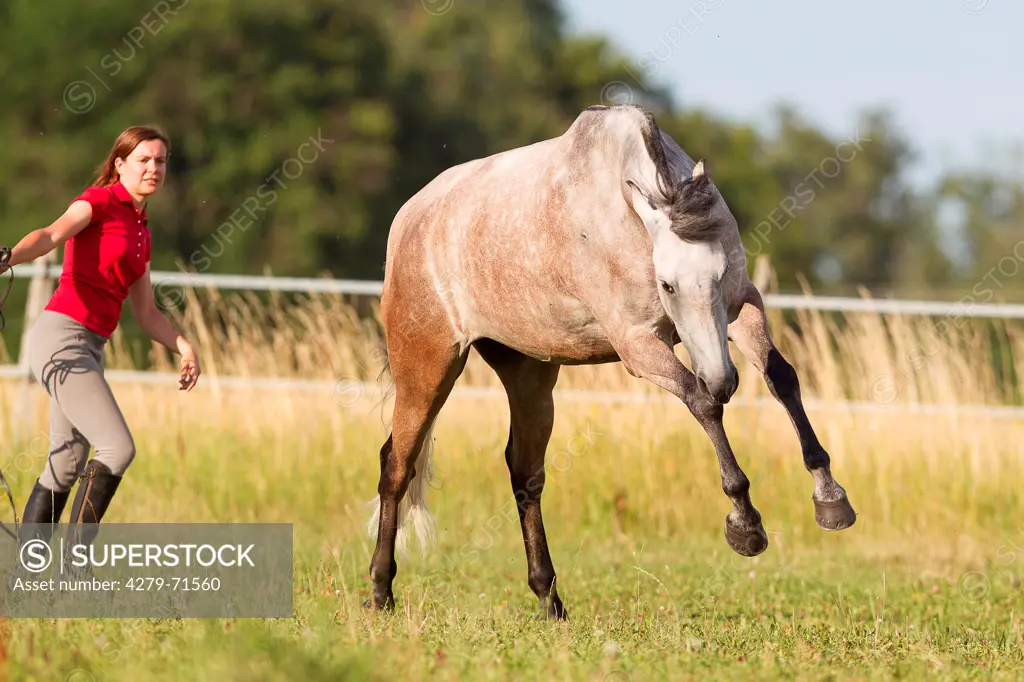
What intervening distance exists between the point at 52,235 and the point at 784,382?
2.88m

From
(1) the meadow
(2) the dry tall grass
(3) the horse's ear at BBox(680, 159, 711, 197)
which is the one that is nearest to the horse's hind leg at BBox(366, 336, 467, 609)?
(1) the meadow

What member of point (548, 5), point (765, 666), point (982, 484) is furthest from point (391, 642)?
point (548, 5)

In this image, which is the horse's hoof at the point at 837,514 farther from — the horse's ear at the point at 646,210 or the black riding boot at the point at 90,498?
the black riding boot at the point at 90,498

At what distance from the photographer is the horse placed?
465 cm

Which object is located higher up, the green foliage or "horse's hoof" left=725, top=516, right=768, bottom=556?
"horse's hoof" left=725, top=516, right=768, bottom=556

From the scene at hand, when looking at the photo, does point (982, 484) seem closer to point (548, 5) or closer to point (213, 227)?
point (213, 227)

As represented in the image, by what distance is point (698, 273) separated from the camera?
4574mm

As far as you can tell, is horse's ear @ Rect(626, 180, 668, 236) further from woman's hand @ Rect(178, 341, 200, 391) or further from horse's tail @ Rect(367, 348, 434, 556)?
horse's tail @ Rect(367, 348, 434, 556)

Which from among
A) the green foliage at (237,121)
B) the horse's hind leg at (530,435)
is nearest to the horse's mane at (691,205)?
the horse's hind leg at (530,435)

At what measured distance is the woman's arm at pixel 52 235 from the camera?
4699mm

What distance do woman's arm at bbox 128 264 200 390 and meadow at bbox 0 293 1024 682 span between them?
1.14 m

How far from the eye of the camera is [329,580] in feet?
19.9

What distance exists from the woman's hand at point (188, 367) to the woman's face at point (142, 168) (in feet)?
2.22

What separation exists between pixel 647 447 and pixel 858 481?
1522 mm
